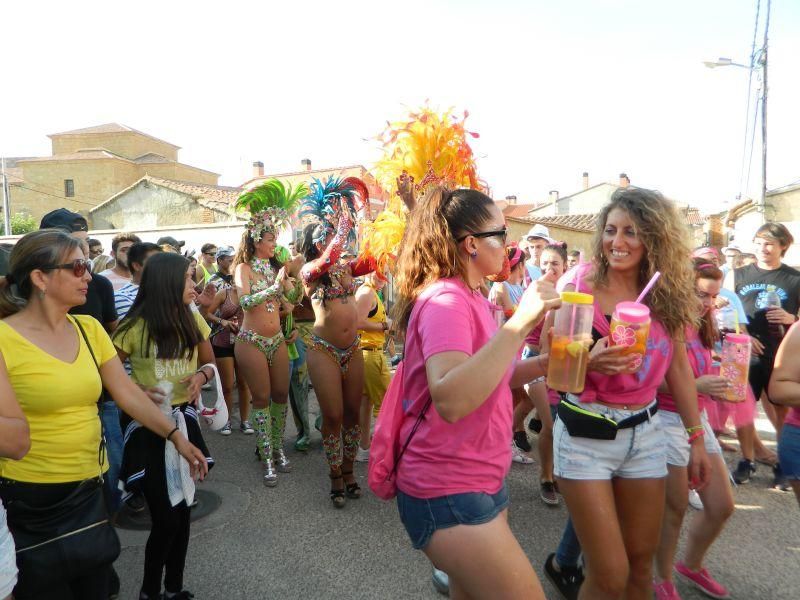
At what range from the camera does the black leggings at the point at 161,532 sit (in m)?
2.83

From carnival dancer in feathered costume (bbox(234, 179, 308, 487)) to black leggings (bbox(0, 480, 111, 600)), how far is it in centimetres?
237

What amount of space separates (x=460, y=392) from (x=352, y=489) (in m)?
3.16

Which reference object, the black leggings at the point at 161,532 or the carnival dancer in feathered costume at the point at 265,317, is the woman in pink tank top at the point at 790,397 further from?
the carnival dancer in feathered costume at the point at 265,317

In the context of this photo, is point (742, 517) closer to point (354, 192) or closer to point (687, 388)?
point (687, 388)

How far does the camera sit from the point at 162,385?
3.01m

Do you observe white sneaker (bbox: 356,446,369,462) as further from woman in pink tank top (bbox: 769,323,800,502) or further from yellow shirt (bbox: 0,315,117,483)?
woman in pink tank top (bbox: 769,323,800,502)

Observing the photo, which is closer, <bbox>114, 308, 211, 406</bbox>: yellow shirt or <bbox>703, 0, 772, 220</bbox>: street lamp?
<bbox>114, 308, 211, 406</bbox>: yellow shirt

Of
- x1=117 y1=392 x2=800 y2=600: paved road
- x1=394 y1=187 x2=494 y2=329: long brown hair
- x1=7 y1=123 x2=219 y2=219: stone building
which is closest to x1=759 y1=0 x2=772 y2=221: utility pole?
x1=117 y1=392 x2=800 y2=600: paved road

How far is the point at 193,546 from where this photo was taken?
3691 mm

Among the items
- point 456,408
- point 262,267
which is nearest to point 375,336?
point 262,267

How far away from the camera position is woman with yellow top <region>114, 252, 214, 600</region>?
2.84 m

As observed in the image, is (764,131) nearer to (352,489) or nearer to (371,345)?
(371,345)

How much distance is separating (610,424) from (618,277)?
0.69 metres

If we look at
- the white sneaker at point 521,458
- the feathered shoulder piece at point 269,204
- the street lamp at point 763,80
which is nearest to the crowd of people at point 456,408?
the white sneaker at point 521,458
